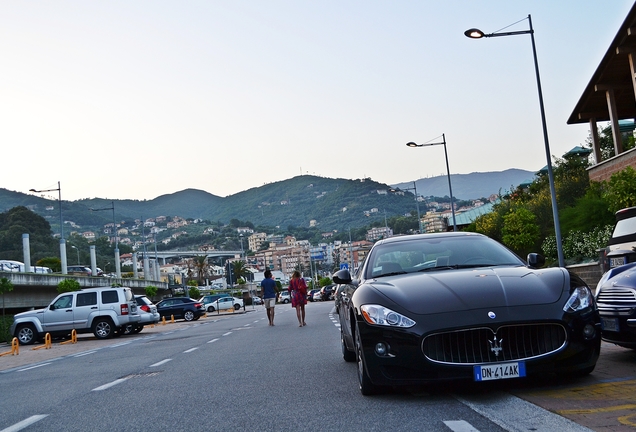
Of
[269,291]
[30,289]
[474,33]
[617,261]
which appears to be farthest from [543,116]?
[30,289]

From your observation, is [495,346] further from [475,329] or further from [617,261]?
[617,261]

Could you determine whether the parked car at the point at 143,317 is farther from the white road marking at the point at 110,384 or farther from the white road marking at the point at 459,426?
the white road marking at the point at 459,426

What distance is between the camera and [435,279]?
7234 mm

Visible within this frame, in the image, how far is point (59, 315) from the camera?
1145 inches

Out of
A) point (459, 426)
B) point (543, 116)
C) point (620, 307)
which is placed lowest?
point (459, 426)

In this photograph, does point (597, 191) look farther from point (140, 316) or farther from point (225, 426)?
point (225, 426)

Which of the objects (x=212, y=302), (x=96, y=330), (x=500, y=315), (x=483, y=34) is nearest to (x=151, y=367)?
(x=500, y=315)

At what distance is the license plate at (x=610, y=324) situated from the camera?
294 inches

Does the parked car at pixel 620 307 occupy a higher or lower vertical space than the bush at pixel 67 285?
lower

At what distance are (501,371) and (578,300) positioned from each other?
1.00 m

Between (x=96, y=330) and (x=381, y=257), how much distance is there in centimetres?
2251

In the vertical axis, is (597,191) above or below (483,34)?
below

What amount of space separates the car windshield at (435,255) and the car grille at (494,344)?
5.14 feet

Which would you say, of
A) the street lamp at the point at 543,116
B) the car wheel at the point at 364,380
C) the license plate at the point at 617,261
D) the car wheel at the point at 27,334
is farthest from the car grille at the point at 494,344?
the car wheel at the point at 27,334
